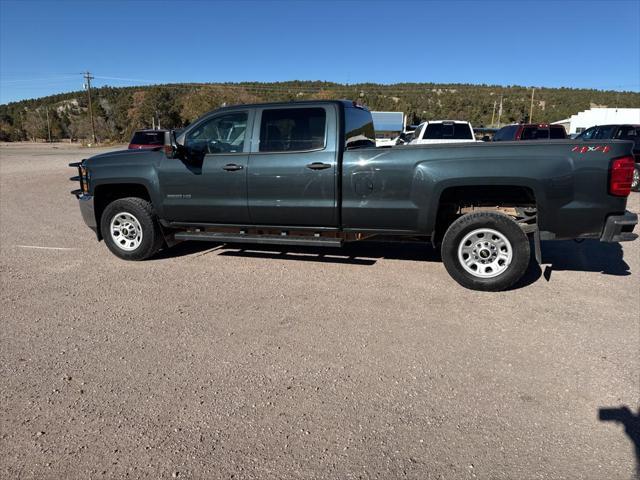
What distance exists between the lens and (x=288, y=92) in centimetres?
9662

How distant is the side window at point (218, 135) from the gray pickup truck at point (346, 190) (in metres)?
0.01

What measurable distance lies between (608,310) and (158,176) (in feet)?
17.3

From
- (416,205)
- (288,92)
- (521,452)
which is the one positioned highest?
(288,92)

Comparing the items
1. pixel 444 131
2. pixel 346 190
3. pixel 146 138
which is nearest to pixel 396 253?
pixel 346 190

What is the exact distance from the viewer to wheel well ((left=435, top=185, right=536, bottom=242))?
196 inches

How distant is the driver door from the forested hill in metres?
59.7

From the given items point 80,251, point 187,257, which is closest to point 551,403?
point 187,257

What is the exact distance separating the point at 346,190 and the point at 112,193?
3359 millimetres

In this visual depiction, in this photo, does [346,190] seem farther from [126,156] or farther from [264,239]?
[126,156]

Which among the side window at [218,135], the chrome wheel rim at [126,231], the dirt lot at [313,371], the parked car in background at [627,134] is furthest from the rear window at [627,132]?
the chrome wheel rim at [126,231]

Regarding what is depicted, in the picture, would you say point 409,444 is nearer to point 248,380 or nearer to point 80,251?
point 248,380

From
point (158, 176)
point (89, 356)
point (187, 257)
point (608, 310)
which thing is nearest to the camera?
point (89, 356)

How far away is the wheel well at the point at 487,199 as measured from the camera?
497 centimetres

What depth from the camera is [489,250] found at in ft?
16.3
